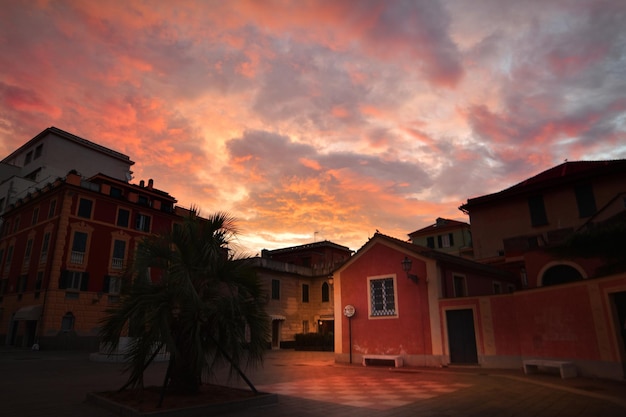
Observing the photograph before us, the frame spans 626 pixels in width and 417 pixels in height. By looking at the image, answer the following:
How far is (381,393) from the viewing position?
920 cm

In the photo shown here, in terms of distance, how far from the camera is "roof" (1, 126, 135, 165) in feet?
119

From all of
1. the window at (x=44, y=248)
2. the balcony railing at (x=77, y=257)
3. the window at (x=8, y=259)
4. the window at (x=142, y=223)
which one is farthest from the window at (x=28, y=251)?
the window at (x=142, y=223)

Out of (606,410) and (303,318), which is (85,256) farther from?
(606,410)

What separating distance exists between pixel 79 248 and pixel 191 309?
26.2 m

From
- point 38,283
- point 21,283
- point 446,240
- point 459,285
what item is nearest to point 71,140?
point 21,283

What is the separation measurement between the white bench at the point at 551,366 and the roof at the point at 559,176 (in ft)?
48.6

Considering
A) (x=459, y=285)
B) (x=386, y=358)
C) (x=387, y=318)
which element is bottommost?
(x=386, y=358)

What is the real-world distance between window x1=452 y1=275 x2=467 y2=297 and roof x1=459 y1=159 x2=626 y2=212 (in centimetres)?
1053

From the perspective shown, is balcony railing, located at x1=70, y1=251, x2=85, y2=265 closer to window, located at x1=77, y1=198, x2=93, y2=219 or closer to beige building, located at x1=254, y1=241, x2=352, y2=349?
window, located at x1=77, y1=198, x2=93, y2=219

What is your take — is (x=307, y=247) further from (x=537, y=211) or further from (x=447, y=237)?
(x=537, y=211)

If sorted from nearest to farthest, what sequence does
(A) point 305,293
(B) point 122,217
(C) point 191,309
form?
(C) point 191,309 < (B) point 122,217 < (A) point 305,293

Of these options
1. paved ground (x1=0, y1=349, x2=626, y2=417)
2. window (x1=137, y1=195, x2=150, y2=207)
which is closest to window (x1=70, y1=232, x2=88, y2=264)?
window (x1=137, y1=195, x2=150, y2=207)

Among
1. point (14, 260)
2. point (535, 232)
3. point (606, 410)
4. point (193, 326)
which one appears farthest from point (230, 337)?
point (14, 260)

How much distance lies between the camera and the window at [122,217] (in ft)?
104
